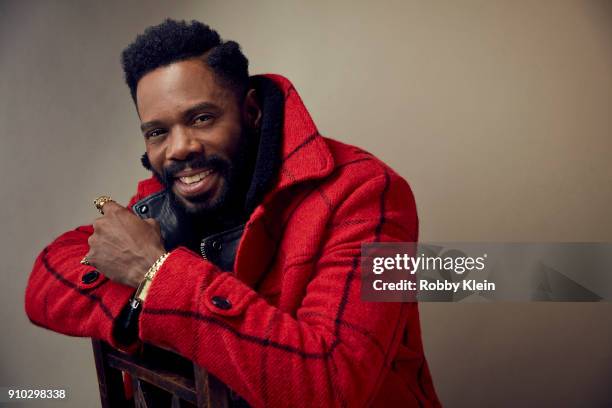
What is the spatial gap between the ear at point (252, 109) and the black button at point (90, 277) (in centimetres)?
51

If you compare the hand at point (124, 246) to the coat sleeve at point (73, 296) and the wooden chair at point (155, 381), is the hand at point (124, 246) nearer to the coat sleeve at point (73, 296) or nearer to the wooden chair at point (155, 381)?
the coat sleeve at point (73, 296)

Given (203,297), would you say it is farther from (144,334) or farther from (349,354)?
(349,354)

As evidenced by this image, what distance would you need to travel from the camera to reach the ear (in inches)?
48.4

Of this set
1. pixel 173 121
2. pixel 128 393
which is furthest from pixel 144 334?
pixel 128 393

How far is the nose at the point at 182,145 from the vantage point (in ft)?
3.63

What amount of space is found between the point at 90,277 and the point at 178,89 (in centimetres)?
46

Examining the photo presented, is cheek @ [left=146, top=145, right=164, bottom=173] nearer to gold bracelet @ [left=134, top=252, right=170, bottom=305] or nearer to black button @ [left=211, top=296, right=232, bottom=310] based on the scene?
gold bracelet @ [left=134, top=252, right=170, bottom=305]

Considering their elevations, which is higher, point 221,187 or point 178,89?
point 178,89

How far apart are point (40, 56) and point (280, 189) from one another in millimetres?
1322

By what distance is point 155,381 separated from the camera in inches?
35.3

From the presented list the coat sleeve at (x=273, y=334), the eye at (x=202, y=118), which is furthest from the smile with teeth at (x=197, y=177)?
the coat sleeve at (x=273, y=334)

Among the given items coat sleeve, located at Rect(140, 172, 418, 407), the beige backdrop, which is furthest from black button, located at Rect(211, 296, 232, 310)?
the beige backdrop

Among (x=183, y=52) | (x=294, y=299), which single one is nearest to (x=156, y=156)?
(x=183, y=52)

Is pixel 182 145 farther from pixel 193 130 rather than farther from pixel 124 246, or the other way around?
pixel 124 246
